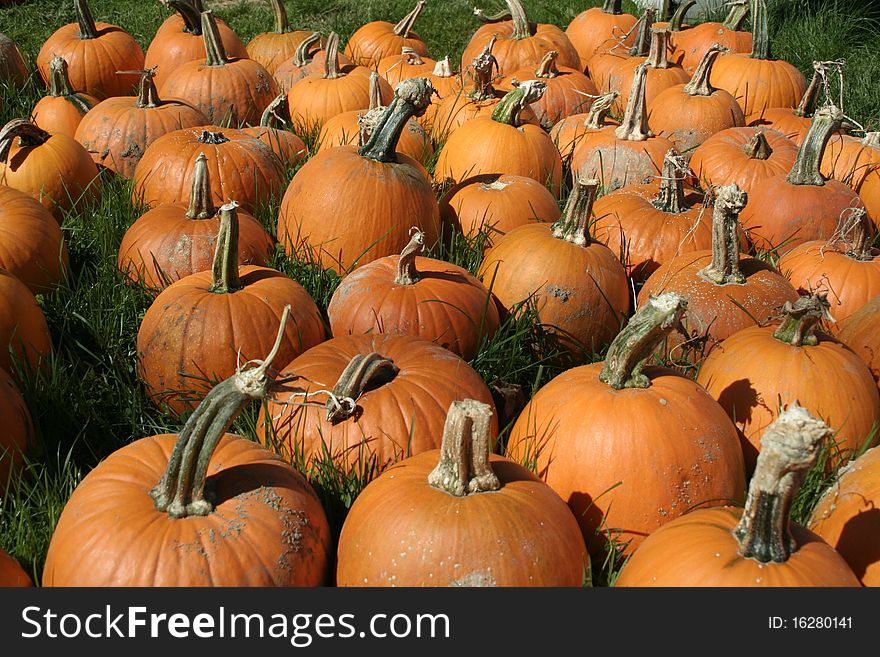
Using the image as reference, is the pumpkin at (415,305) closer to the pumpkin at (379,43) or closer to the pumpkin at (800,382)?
the pumpkin at (800,382)

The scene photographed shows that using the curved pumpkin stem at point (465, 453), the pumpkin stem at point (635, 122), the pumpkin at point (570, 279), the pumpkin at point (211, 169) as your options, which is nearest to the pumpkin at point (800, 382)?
the pumpkin at point (570, 279)

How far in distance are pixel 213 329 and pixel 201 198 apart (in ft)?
2.96

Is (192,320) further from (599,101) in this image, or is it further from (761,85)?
(761,85)

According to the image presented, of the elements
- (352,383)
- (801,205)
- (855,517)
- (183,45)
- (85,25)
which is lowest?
(855,517)

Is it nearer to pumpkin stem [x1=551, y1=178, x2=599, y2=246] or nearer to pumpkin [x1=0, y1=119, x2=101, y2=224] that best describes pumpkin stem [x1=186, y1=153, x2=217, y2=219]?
pumpkin [x1=0, y1=119, x2=101, y2=224]

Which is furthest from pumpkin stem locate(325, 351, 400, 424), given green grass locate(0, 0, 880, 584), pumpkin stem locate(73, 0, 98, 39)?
pumpkin stem locate(73, 0, 98, 39)

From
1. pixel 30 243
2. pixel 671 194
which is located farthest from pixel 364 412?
pixel 671 194

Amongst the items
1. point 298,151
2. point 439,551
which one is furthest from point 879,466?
point 298,151

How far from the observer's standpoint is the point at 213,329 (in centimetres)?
351

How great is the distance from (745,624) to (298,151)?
4192 millimetres

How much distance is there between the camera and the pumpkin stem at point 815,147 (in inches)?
178

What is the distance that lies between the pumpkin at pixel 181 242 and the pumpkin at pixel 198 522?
1.57 meters

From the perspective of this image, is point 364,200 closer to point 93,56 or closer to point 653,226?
point 653,226

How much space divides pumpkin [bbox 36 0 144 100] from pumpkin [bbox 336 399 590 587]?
557 cm
